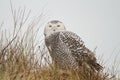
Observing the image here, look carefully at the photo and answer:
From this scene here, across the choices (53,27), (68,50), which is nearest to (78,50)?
(68,50)

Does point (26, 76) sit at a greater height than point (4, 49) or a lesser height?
lesser

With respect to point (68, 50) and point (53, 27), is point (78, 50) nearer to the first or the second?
point (68, 50)

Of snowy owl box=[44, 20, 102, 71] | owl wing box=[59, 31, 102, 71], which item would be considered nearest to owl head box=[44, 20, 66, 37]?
snowy owl box=[44, 20, 102, 71]

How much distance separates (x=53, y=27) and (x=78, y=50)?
499 mm

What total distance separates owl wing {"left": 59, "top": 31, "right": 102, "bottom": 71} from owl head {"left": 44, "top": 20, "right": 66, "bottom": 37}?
0.17 m

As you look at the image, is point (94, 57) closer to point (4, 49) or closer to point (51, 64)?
point (51, 64)

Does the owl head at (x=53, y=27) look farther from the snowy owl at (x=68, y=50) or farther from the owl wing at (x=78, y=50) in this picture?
the owl wing at (x=78, y=50)

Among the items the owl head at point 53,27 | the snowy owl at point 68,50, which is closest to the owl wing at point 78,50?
the snowy owl at point 68,50

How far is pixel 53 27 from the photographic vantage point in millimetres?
5145

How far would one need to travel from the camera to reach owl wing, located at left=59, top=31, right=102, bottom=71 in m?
4.77

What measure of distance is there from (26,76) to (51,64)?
530mm

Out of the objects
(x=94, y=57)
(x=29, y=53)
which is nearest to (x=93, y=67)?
(x=94, y=57)

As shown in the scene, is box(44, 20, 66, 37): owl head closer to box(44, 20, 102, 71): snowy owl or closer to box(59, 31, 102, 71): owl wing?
box(44, 20, 102, 71): snowy owl

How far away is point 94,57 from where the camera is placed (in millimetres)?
4781
